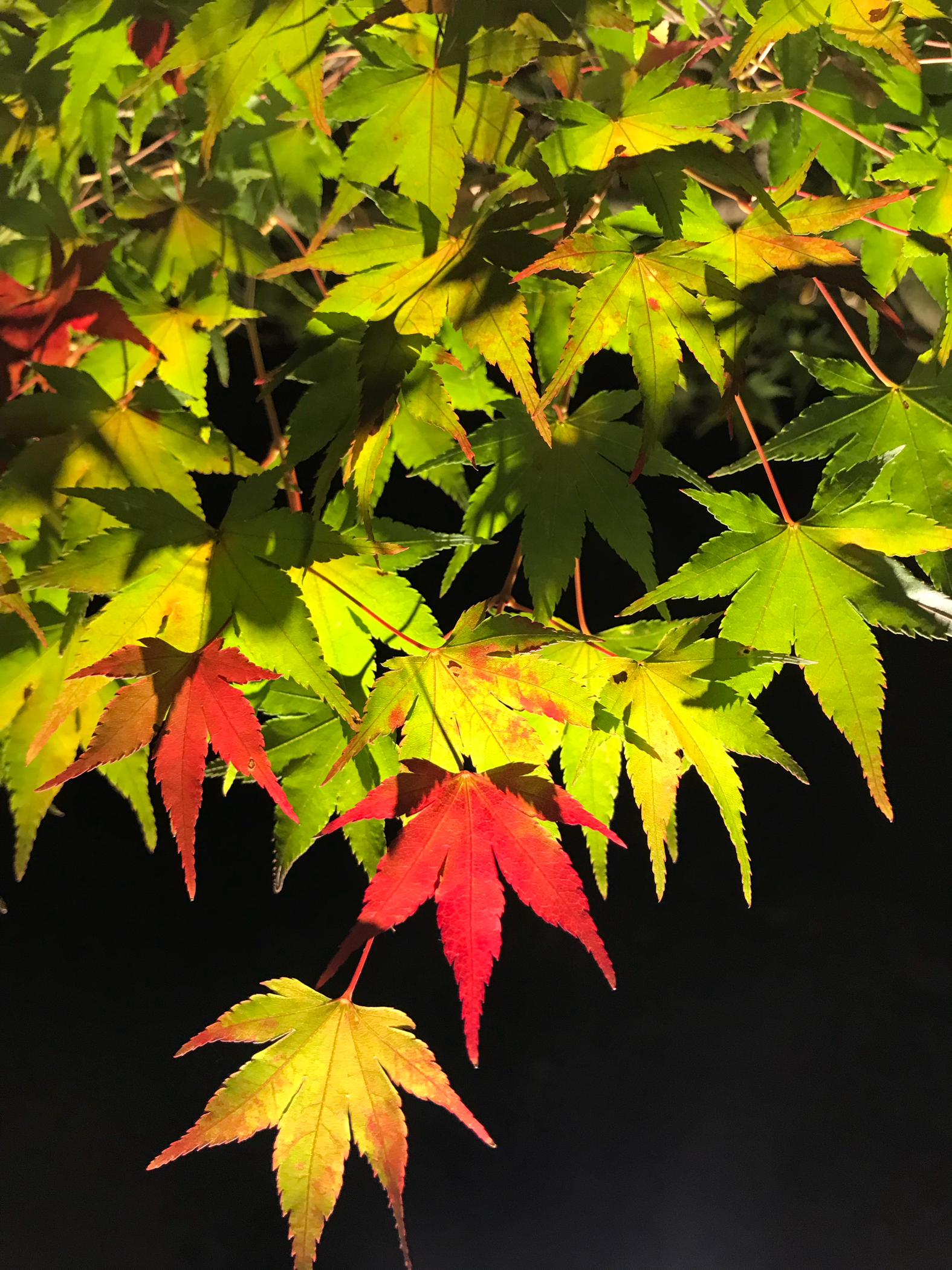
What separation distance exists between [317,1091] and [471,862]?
0.17 m

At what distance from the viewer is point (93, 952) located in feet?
3.22

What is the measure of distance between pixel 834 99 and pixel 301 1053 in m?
0.63

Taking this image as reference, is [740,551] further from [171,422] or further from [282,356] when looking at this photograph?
[282,356]

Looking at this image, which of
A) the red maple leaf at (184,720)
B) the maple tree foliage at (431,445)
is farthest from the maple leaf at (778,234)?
the red maple leaf at (184,720)

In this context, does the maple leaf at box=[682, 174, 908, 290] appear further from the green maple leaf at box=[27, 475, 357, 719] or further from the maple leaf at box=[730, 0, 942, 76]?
the green maple leaf at box=[27, 475, 357, 719]

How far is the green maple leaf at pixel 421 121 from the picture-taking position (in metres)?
0.32

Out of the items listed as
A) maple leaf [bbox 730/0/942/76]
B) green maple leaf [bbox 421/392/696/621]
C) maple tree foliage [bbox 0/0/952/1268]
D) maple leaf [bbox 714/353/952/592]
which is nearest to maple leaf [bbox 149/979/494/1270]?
maple tree foliage [bbox 0/0/952/1268]

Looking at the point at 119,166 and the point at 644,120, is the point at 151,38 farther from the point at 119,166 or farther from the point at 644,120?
the point at 644,120

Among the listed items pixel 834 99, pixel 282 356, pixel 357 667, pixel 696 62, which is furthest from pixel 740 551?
pixel 282 356

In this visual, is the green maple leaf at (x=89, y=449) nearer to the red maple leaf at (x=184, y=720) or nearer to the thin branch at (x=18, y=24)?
the red maple leaf at (x=184, y=720)

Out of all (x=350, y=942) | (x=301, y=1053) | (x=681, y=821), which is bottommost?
(x=681, y=821)

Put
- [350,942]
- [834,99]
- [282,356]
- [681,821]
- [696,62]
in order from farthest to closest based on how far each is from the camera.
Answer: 1. [681,821]
2. [282,356]
3. [696,62]
4. [834,99]
5. [350,942]

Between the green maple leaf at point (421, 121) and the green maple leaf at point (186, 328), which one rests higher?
the green maple leaf at point (421, 121)

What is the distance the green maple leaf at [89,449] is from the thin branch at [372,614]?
67mm
